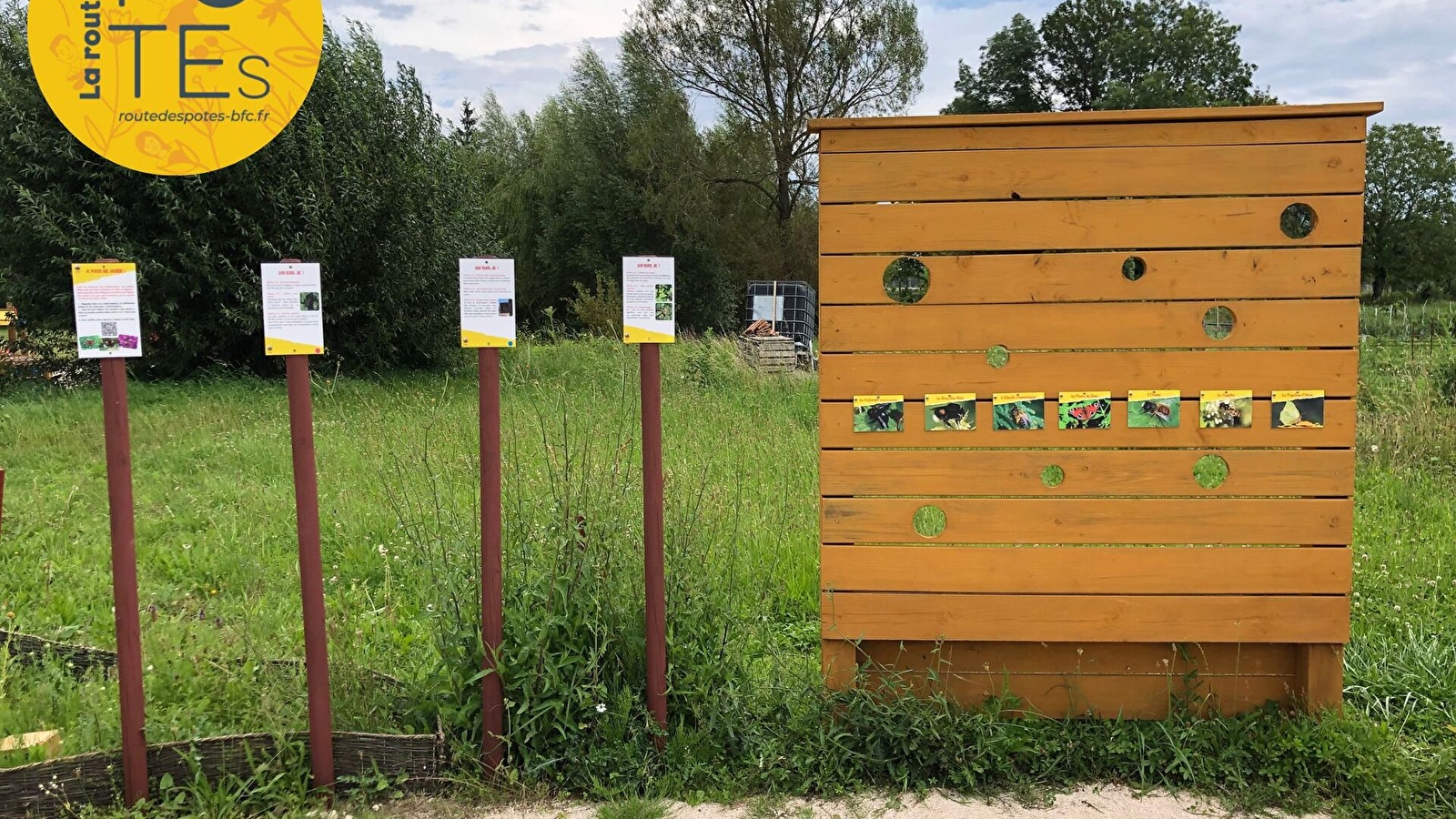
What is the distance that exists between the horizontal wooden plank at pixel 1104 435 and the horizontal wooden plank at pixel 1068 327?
184 mm

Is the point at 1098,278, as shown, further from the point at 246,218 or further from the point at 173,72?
the point at 246,218

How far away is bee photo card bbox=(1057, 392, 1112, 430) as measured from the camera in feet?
9.52

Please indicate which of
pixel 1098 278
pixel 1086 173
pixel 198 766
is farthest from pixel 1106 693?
pixel 198 766

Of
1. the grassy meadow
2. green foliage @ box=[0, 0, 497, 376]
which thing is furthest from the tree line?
the grassy meadow

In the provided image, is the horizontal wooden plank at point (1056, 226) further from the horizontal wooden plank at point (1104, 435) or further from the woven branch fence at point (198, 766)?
the woven branch fence at point (198, 766)

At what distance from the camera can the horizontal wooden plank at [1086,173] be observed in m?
2.82

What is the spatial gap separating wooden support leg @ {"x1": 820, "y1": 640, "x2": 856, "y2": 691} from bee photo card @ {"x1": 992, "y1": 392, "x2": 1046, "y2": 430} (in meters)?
0.88

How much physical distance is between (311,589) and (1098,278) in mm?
2540

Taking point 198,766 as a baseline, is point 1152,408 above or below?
above

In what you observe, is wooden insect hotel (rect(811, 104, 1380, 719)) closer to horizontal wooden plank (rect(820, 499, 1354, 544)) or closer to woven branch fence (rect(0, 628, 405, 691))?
horizontal wooden plank (rect(820, 499, 1354, 544))

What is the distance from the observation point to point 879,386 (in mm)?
2904

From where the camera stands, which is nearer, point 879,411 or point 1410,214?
point 879,411

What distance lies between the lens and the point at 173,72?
274 cm

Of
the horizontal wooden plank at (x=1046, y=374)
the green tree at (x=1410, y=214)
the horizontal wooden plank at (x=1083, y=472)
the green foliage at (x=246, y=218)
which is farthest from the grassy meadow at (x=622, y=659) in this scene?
the green tree at (x=1410, y=214)
